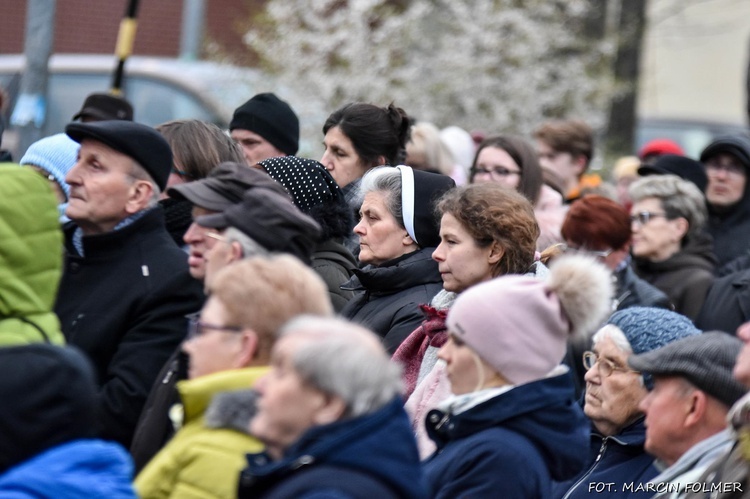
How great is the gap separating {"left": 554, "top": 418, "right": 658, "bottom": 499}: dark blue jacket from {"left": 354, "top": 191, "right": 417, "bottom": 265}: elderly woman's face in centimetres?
121

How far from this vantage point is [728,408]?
4.12 meters

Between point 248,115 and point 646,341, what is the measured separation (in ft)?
9.98

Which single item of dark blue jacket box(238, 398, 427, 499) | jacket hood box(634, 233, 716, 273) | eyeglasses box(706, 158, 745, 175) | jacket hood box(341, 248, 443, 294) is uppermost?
dark blue jacket box(238, 398, 427, 499)

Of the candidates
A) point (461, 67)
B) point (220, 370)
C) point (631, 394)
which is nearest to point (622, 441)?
point (631, 394)

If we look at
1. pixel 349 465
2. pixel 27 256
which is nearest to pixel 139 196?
pixel 27 256

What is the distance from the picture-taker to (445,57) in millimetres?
14922

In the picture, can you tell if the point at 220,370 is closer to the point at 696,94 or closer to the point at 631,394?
the point at 631,394

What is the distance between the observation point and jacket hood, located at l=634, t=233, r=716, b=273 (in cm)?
738

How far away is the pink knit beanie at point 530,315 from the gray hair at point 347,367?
2.92 feet

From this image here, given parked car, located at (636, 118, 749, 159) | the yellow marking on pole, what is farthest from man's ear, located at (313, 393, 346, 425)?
parked car, located at (636, 118, 749, 159)

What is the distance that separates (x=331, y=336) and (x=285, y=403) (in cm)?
19

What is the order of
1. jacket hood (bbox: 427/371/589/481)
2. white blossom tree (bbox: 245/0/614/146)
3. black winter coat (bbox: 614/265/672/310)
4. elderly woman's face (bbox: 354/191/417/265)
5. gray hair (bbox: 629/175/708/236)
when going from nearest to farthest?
jacket hood (bbox: 427/371/589/481), elderly woman's face (bbox: 354/191/417/265), black winter coat (bbox: 614/265/672/310), gray hair (bbox: 629/175/708/236), white blossom tree (bbox: 245/0/614/146)

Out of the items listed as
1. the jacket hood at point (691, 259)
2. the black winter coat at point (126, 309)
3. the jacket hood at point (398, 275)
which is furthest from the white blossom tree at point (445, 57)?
the black winter coat at point (126, 309)

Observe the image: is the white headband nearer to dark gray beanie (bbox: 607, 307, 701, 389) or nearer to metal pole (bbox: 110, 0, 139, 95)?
A: dark gray beanie (bbox: 607, 307, 701, 389)
